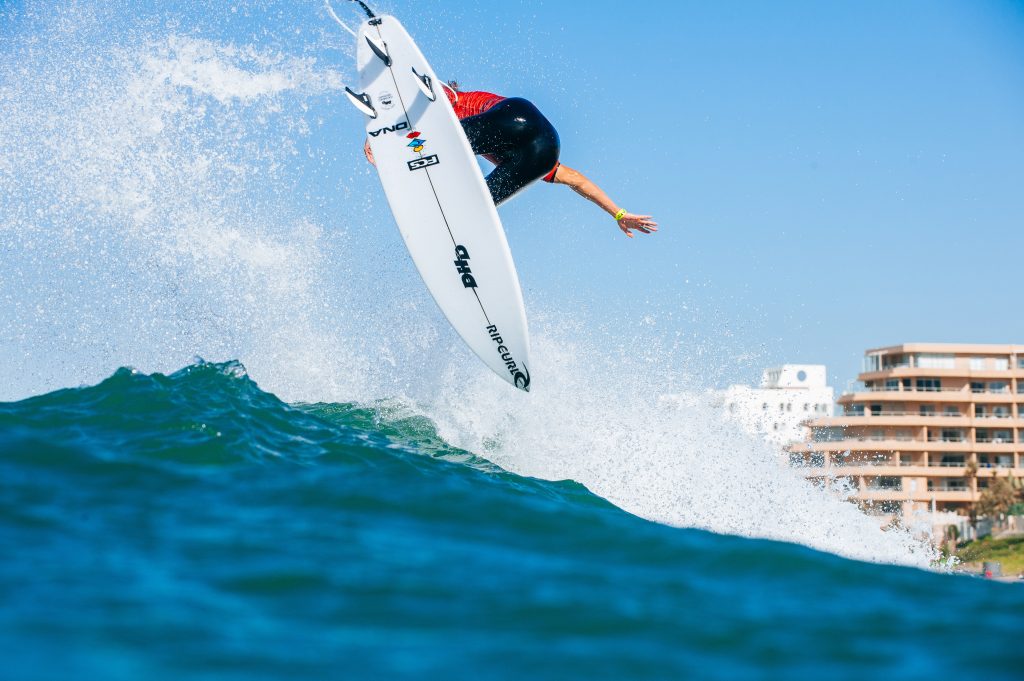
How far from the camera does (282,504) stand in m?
4.27

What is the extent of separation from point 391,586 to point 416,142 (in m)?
4.97

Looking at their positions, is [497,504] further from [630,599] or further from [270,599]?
[270,599]

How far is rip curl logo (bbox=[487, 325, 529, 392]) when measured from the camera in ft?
26.0

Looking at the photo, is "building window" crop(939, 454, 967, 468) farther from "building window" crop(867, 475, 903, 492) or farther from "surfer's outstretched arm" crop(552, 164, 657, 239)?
"surfer's outstretched arm" crop(552, 164, 657, 239)

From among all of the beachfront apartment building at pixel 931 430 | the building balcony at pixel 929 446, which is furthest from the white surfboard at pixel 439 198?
the building balcony at pixel 929 446

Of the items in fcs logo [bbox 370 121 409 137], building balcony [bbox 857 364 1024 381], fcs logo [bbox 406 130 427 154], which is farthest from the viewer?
building balcony [bbox 857 364 1024 381]

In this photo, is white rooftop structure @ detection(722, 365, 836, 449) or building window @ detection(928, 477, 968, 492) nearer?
building window @ detection(928, 477, 968, 492)

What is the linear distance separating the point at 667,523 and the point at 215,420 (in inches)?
105

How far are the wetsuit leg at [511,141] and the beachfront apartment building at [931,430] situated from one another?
5744 cm

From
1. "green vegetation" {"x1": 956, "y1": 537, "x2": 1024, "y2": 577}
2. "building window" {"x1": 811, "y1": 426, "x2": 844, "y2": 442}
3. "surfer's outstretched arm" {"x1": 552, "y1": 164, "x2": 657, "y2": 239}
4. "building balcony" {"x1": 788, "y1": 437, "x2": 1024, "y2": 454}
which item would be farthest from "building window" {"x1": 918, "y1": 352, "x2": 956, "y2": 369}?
"surfer's outstretched arm" {"x1": 552, "y1": 164, "x2": 657, "y2": 239}

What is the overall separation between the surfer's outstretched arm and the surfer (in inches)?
3.7

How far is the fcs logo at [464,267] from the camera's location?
302 inches

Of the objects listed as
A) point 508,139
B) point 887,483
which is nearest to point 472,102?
point 508,139

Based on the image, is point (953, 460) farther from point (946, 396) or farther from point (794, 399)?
point (794, 399)
